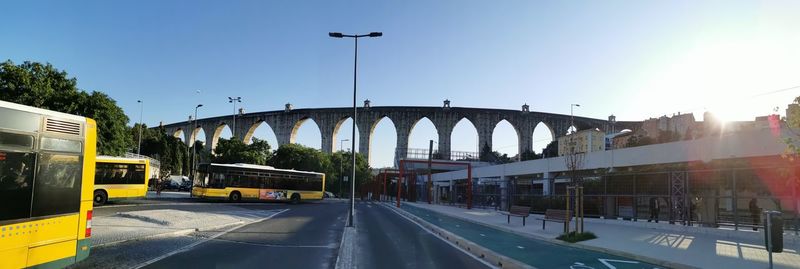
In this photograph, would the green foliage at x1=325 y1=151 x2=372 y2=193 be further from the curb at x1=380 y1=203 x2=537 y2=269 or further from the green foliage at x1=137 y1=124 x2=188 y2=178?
the curb at x1=380 y1=203 x2=537 y2=269

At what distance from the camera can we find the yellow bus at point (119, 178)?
28203mm

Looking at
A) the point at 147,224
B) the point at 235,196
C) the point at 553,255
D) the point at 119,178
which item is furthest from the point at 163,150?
the point at 553,255

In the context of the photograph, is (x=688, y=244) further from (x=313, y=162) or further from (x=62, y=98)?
(x=313, y=162)

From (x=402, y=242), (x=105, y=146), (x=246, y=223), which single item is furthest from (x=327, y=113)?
(x=402, y=242)

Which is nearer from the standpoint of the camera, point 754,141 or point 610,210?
point 754,141

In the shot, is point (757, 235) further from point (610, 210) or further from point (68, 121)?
point (68, 121)

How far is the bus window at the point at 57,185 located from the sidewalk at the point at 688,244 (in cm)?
1091

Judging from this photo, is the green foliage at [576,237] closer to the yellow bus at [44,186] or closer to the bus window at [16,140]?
the yellow bus at [44,186]

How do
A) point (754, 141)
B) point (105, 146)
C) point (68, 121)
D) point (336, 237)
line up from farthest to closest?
point (105, 146), point (754, 141), point (336, 237), point (68, 121)

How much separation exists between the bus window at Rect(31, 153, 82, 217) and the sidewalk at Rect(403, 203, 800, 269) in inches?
430

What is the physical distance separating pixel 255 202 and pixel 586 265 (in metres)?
34.6

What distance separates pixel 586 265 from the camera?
11.1 m

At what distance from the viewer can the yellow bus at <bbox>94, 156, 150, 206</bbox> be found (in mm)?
28203

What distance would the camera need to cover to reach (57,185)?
7566 millimetres
